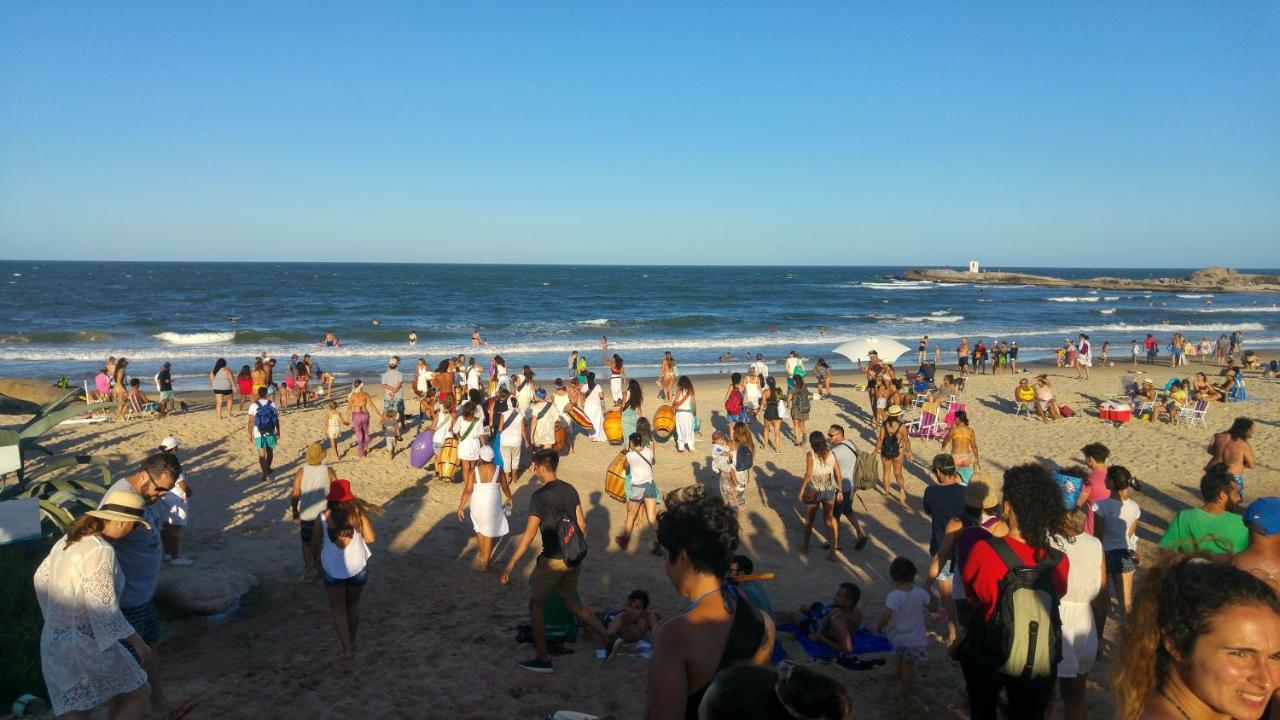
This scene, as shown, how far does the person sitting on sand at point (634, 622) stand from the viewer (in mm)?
5980

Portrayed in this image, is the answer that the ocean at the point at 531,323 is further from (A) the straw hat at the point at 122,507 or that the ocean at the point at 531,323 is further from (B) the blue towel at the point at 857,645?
(A) the straw hat at the point at 122,507


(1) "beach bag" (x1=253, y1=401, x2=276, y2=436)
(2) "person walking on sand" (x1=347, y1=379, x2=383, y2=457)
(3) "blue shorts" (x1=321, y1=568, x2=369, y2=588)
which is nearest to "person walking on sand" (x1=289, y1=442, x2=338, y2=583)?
(3) "blue shorts" (x1=321, y1=568, x2=369, y2=588)

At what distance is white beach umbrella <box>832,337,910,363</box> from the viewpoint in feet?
59.9

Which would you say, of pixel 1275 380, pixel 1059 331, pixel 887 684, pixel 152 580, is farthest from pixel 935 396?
pixel 1059 331

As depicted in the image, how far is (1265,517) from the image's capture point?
3.65m

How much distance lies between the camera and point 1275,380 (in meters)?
21.4

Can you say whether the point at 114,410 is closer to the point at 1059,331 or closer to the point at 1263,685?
the point at 1263,685

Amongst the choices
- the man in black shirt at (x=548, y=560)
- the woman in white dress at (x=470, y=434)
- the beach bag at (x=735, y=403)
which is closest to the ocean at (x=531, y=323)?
the beach bag at (x=735, y=403)

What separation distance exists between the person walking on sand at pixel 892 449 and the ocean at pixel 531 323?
49.6 ft

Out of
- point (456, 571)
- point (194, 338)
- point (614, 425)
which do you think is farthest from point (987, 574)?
point (194, 338)

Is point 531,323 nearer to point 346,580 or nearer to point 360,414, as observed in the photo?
point 360,414

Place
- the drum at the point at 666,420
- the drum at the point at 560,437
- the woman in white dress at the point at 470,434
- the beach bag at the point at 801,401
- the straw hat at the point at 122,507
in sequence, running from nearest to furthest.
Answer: the straw hat at the point at 122,507 < the woman in white dress at the point at 470,434 < the drum at the point at 560,437 < the drum at the point at 666,420 < the beach bag at the point at 801,401

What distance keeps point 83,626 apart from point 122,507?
605 mm

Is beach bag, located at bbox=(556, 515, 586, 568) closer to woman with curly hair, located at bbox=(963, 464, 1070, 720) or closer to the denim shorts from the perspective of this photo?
woman with curly hair, located at bbox=(963, 464, 1070, 720)
